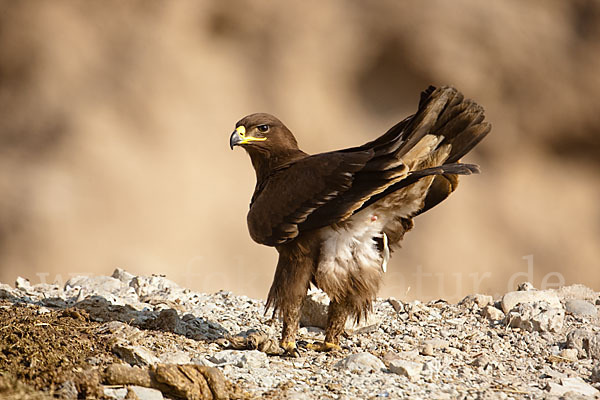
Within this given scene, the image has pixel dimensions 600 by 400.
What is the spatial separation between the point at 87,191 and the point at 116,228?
0.54 metres

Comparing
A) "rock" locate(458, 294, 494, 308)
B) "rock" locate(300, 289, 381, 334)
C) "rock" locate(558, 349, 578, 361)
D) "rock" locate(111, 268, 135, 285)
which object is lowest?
"rock" locate(558, 349, 578, 361)

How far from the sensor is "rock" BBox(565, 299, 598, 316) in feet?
16.3

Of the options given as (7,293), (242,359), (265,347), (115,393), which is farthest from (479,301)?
(7,293)

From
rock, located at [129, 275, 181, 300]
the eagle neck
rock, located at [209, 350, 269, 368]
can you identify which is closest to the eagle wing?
the eagle neck

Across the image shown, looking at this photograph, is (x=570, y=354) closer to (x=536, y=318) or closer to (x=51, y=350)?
(x=536, y=318)

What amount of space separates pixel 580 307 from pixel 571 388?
173cm

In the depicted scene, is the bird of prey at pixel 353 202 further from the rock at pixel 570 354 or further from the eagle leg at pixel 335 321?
the rock at pixel 570 354

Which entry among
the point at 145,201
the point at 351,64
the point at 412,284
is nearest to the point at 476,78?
the point at 351,64

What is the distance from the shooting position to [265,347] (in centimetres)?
395

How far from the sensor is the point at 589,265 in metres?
7.79

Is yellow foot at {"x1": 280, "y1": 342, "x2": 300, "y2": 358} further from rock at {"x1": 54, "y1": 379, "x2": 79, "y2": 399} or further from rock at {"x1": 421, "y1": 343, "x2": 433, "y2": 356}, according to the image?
rock at {"x1": 54, "y1": 379, "x2": 79, "y2": 399}

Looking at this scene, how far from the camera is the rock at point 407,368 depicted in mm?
3473

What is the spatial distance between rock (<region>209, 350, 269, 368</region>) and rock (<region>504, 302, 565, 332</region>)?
6.25 ft

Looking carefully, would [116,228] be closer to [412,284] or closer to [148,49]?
[148,49]
